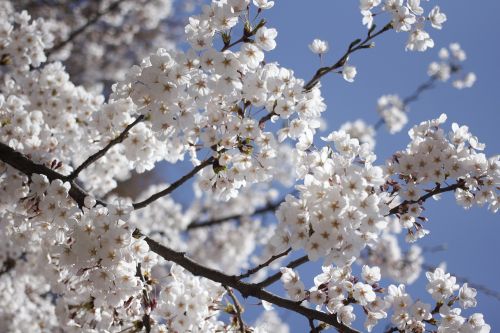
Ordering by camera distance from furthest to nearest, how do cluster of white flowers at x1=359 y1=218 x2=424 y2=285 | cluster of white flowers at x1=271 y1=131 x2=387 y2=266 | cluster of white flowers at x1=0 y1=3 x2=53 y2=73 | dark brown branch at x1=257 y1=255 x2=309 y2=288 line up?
1. cluster of white flowers at x1=359 y1=218 x2=424 y2=285
2. cluster of white flowers at x1=0 y1=3 x2=53 y2=73
3. dark brown branch at x1=257 y1=255 x2=309 y2=288
4. cluster of white flowers at x1=271 y1=131 x2=387 y2=266

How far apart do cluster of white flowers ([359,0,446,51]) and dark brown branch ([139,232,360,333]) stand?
208cm

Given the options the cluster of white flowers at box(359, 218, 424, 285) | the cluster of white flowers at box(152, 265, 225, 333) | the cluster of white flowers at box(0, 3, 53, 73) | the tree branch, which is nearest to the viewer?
the tree branch

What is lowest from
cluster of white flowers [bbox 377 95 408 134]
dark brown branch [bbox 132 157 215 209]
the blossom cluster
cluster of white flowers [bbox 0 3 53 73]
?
the blossom cluster

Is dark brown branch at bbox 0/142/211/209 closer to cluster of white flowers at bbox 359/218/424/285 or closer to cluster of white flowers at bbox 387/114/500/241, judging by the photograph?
cluster of white flowers at bbox 387/114/500/241

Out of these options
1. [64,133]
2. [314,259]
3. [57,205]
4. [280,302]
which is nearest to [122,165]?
[64,133]

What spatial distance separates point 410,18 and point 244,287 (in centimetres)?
239

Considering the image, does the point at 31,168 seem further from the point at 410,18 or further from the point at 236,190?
the point at 410,18

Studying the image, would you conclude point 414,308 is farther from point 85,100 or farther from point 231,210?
point 231,210

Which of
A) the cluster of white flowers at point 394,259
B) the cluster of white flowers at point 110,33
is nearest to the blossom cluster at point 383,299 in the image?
the cluster of white flowers at point 394,259

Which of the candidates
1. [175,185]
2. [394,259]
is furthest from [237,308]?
[394,259]

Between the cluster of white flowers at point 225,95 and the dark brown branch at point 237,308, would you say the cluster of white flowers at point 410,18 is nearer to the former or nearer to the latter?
the cluster of white flowers at point 225,95

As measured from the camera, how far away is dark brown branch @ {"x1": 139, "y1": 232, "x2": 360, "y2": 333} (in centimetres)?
298

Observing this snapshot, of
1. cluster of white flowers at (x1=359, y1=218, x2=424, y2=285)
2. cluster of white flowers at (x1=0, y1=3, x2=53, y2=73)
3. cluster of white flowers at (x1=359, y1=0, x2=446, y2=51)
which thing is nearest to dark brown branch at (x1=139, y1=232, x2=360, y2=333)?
cluster of white flowers at (x1=359, y1=0, x2=446, y2=51)

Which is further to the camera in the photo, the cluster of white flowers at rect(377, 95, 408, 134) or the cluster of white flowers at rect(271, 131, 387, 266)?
the cluster of white flowers at rect(377, 95, 408, 134)
